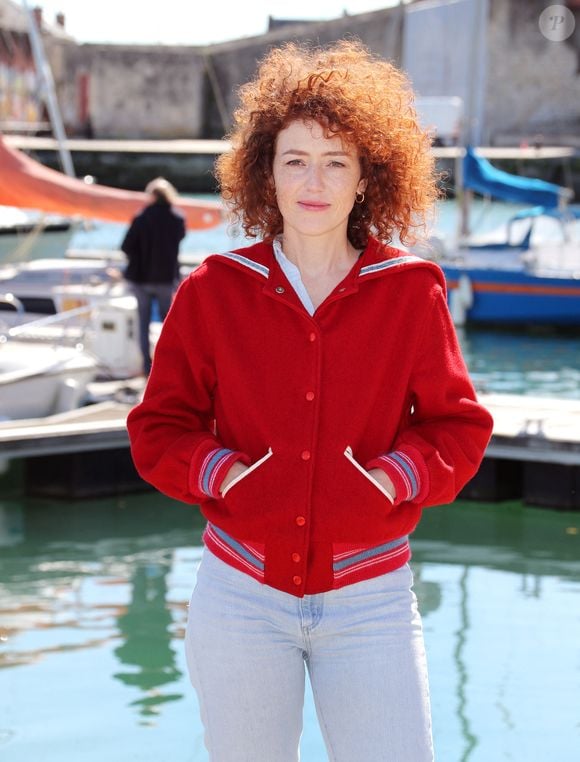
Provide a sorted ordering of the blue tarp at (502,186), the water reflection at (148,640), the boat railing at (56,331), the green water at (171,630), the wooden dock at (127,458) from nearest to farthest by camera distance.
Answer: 1. the green water at (171,630)
2. the water reflection at (148,640)
3. the wooden dock at (127,458)
4. the boat railing at (56,331)
5. the blue tarp at (502,186)

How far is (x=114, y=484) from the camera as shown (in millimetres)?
8008

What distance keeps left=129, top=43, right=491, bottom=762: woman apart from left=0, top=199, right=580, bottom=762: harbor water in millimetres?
1956

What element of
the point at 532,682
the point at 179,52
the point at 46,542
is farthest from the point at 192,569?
the point at 179,52

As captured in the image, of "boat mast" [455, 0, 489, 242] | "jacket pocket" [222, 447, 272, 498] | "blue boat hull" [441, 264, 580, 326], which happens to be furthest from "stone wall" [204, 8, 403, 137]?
"jacket pocket" [222, 447, 272, 498]

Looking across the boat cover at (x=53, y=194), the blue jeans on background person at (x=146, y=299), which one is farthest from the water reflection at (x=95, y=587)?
the boat cover at (x=53, y=194)

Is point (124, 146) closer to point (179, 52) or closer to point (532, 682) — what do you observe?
point (179, 52)

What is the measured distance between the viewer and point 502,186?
17.3 m

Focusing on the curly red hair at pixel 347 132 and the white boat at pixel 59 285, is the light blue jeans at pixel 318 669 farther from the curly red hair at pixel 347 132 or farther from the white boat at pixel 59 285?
the white boat at pixel 59 285

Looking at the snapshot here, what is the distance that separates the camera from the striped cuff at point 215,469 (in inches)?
83.4

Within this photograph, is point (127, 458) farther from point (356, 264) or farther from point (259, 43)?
point (259, 43)

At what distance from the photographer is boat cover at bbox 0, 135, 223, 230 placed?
9.17 m

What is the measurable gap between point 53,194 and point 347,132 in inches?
287

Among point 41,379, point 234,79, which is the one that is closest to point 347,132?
point 41,379

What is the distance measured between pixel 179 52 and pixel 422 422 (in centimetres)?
5170
